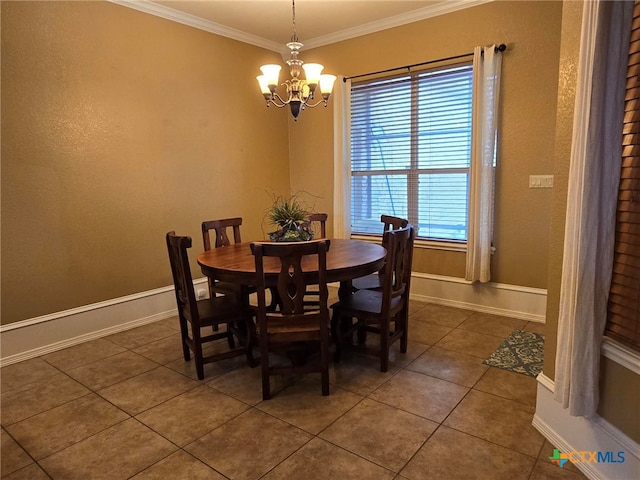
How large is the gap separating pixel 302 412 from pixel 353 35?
3.86 m

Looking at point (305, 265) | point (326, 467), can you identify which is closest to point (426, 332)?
point (305, 265)

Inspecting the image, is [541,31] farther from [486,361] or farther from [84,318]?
[84,318]

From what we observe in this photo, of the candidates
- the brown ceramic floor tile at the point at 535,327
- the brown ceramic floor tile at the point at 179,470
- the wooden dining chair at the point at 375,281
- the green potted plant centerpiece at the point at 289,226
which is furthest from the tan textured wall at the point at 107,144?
the brown ceramic floor tile at the point at 535,327

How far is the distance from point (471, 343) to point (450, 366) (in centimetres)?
48

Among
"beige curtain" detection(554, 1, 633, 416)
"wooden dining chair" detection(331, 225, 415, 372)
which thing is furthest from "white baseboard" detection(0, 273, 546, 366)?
"beige curtain" detection(554, 1, 633, 416)

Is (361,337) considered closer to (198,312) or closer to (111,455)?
(198,312)

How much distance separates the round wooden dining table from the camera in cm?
251

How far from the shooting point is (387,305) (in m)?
2.71

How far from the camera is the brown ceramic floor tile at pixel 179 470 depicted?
6.03 ft

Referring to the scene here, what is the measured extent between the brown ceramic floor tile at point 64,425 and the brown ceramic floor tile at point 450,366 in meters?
1.89

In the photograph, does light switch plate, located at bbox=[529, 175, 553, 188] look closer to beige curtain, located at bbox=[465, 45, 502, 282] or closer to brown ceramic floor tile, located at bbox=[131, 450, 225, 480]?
beige curtain, located at bbox=[465, 45, 502, 282]

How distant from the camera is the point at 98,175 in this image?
347cm

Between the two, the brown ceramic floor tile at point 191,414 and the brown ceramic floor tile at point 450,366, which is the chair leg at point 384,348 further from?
the brown ceramic floor tile at point 191,414

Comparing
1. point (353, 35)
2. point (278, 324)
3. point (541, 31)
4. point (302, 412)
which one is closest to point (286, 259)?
point (278, 324)
